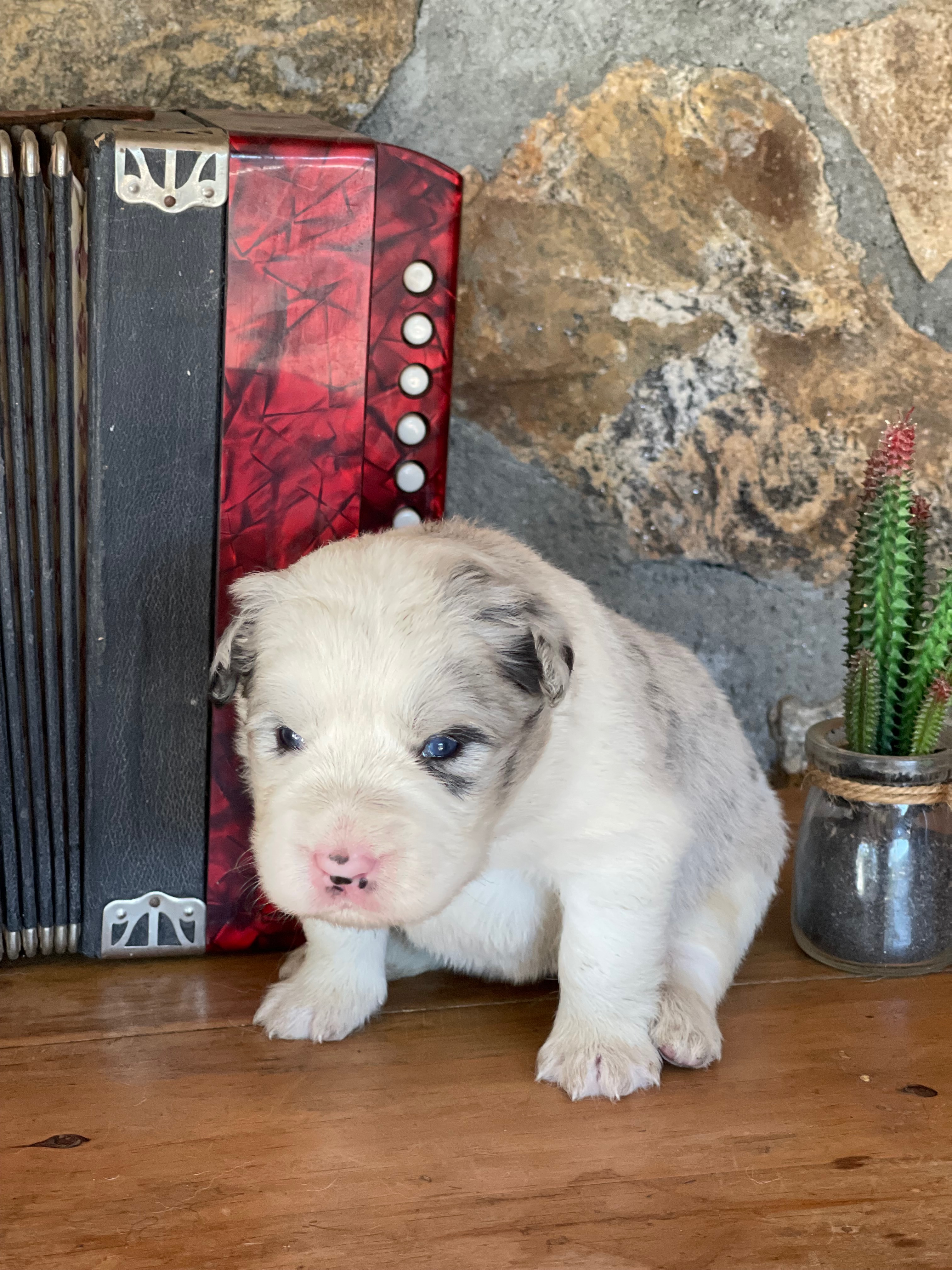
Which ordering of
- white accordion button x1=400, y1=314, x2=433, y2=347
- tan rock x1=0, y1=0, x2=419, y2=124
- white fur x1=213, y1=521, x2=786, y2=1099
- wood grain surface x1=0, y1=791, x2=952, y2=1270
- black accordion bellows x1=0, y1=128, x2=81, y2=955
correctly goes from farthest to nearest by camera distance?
tan rock x1=0, y1=0, x2=419, y2=124
white accordion button x1=400, y1=314, x2=433, y2=347
black accordion bellows x1=0, y1=128, x2=81, y2=955
white fur x1=213, y1=521, x2=786, y2=1099
wood grain surface x1=0, y1=791, x2=952, y2=1270

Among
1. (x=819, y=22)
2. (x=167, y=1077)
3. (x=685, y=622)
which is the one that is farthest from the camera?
(x=685, y=622)

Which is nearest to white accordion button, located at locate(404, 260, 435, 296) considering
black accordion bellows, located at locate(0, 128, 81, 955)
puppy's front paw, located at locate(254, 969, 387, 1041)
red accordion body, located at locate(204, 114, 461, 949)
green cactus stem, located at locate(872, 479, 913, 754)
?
red accordion body, located at locate(204, 114, 461, 949)

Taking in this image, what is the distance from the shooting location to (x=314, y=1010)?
5.17ft

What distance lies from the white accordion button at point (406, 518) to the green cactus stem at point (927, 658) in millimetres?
639

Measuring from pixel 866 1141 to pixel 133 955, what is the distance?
3.05 ft

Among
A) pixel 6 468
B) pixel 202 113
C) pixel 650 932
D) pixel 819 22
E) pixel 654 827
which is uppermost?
pixel 819 22

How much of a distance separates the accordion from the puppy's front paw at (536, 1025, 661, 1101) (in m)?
0.47

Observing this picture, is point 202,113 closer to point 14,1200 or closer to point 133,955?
point 133,955

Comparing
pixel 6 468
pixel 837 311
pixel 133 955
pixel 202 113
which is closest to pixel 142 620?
pixel 6 468

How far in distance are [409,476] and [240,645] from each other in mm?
360

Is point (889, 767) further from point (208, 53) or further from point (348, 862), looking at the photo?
point (208, 53)

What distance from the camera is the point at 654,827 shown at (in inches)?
59.0

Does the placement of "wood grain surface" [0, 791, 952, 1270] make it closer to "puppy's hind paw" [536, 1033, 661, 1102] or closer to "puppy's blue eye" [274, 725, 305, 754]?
"puppy's hind paw" [536, 1033, 661, 1102]

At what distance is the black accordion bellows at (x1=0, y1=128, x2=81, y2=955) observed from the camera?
1.54 m
